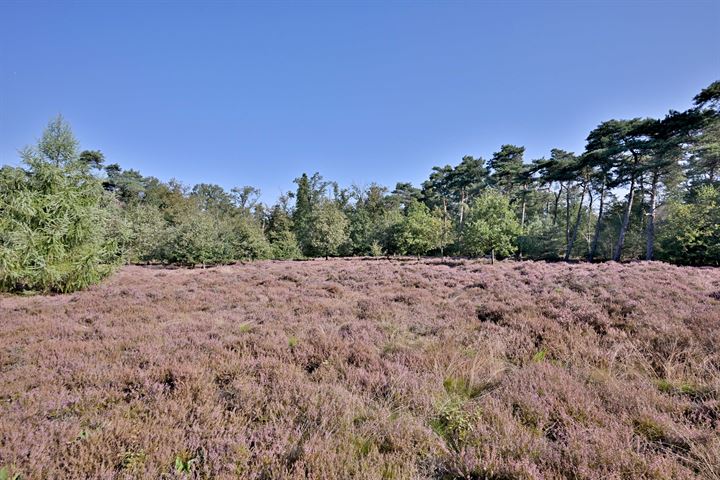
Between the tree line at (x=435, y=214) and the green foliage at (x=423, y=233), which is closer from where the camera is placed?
the tree line at (x=435, y=214)

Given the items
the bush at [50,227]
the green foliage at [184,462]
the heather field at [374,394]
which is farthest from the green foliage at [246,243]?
the green foliage at [184,462]

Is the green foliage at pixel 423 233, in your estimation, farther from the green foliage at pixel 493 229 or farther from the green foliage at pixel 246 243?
the green foliage at pixel 246 243

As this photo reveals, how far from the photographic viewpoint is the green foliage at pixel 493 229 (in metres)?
24.4

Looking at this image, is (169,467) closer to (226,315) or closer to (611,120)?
(226,315)

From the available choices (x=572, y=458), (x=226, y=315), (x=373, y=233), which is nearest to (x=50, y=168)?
(x=226, y=315)

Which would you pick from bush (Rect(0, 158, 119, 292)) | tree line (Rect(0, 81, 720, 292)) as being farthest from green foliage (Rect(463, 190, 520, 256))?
bush (Rect(0, 158, 119, 292))

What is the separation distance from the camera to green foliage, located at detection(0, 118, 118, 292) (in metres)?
9.24

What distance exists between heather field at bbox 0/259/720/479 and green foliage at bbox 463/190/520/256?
17831 millimetres

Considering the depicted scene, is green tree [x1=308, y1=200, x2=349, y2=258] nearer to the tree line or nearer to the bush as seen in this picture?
the tree line

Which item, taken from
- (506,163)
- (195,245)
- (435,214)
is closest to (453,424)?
(195,245)

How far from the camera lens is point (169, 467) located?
223cm

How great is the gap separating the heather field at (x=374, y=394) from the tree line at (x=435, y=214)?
15.1 feet

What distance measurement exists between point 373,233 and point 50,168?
116 feet

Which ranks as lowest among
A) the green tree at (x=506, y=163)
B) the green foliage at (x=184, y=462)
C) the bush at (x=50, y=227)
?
the green foliage at (x=184, y=462)
